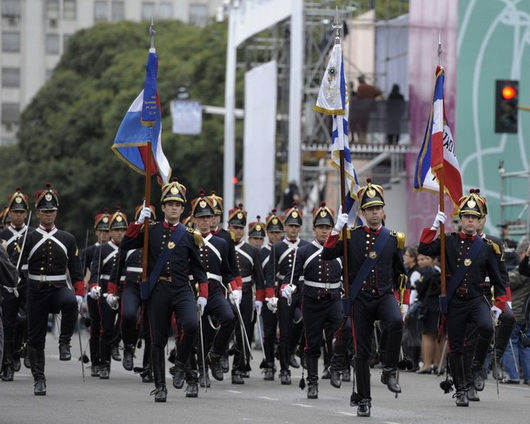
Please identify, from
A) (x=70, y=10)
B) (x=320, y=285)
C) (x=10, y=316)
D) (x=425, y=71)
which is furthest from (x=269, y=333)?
(x=70, y=10)

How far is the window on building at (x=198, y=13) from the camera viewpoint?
114 metres

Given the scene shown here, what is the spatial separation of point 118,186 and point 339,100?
48697mm

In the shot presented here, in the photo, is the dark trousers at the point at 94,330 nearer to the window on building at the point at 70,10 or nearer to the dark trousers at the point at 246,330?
the dark trousers at the point at 246,330

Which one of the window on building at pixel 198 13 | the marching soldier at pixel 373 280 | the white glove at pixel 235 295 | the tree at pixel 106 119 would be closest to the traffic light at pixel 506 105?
the white glove at pixel 235 295

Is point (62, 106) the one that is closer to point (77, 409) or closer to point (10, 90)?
point (10, 90)

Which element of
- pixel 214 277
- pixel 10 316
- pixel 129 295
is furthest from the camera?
pixel 10 316

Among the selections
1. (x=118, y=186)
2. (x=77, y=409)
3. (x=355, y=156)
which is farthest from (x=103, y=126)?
(x=77, y=409)

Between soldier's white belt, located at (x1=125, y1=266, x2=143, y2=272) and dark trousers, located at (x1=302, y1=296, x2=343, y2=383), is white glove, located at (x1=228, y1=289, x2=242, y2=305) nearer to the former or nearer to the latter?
dark trousers, located at (x1=302, y1=296, x2=343, y2=383)

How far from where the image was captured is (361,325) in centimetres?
1655

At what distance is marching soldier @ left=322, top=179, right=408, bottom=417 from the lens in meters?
16.5

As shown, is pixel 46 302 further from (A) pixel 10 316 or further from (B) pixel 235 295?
(B) pixel 235 295

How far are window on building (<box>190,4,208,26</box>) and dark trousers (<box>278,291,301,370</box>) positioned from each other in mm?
93495

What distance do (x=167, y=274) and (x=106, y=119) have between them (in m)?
49.8

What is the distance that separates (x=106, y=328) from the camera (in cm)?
2211
